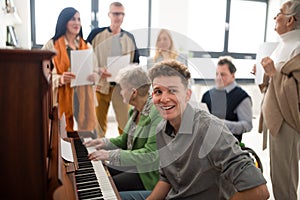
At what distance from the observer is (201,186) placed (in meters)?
1.07

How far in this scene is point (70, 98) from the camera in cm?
209

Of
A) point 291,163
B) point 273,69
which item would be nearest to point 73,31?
point 273,69

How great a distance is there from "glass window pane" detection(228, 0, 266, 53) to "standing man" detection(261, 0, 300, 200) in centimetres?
326

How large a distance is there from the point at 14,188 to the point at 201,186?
694 millimetres

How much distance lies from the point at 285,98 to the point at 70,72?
1441 mm

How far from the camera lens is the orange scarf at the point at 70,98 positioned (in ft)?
6.72

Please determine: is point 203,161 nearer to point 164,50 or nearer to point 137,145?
point 137,145

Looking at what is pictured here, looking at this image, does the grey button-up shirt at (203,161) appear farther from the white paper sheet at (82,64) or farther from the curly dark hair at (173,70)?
the white paper sheet at (82,64)


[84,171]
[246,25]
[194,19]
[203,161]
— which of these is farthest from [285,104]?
[246,25]

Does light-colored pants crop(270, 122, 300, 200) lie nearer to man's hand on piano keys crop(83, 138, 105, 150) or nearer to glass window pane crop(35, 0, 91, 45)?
man's hand on piano keys crop(83, 138, 105, 150)

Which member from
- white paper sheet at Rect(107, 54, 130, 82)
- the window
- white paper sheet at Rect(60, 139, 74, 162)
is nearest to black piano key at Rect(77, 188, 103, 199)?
white paper sheet at Rect(60, 139, 74, 162)

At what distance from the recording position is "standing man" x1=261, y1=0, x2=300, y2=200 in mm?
1769

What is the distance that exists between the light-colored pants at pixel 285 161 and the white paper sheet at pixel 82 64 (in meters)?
1.30

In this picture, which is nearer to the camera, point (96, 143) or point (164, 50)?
point (164, 50)
